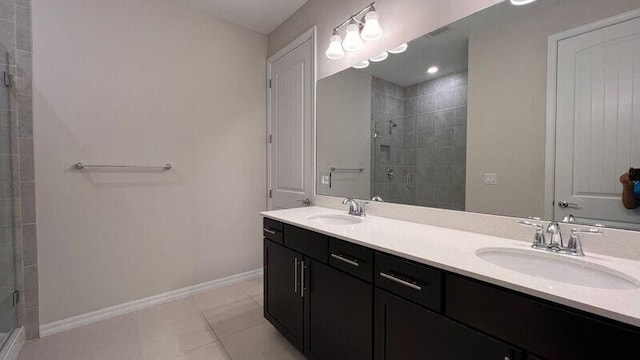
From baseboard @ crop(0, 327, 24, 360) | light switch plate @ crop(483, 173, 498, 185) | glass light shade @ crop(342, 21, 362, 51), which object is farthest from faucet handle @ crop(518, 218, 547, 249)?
baseboard @ crop(0, 327, 24, 360)

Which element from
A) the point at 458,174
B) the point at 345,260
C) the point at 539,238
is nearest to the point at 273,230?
the point at 345,260

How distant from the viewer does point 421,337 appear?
37.9 inches

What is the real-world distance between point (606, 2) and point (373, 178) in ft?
4.28

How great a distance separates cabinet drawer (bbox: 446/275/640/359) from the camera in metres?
0.61

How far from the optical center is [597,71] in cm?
100

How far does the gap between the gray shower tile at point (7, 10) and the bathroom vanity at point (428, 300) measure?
213 centimetres

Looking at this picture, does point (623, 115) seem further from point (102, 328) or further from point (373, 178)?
point (102, 328)

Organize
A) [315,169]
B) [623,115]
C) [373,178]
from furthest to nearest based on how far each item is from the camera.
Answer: [315,169] < [373,178] < [623,115]

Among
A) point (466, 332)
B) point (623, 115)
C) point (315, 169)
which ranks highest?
point (623, 115)

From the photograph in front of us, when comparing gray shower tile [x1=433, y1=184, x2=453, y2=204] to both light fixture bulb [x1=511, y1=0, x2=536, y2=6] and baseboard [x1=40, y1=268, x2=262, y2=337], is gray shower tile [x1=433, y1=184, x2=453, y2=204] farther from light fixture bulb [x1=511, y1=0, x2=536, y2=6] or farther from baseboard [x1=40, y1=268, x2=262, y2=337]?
baseboard [x1=40, y1=268, x2=262, y2=337]

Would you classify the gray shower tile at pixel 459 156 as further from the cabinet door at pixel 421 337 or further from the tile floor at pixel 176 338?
the tile floor at pixel 176 338

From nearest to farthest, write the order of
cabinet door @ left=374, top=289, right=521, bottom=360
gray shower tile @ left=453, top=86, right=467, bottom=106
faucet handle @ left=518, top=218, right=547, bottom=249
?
1. cabinet door @ left=374, top=289, right=521, bottom=360
2. faucet handle @ left=518, top=218, right=547, bottom=249
3. gray shower tile @ left=453, top=86, right=467, bottom=106

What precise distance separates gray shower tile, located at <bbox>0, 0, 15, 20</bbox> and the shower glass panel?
0.23 metres

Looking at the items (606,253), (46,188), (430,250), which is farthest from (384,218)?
(46,188)
